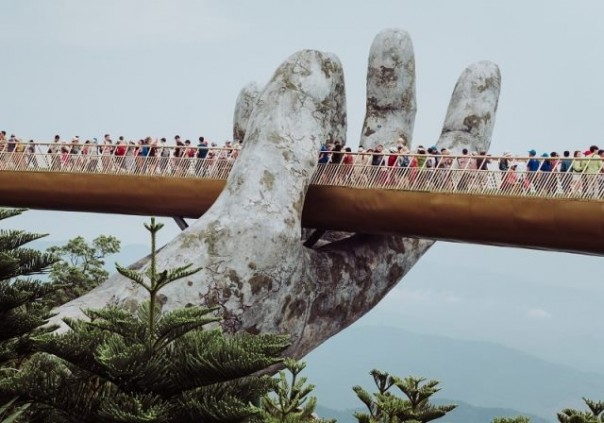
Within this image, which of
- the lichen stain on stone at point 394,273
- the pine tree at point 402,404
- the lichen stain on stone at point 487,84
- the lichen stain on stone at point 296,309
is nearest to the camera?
the pine tree at point 402,404

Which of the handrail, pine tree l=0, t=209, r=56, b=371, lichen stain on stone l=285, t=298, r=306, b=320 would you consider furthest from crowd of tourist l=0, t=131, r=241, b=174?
pine tree l=0, t=209, r=56, b=371

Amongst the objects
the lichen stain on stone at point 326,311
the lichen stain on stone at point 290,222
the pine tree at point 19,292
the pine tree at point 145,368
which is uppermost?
the lichen stain on stone at point 290,222

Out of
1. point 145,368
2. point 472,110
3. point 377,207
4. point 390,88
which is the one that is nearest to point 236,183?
point 377,207

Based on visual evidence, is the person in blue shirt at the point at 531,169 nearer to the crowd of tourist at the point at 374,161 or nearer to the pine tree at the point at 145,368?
the crowd of tourist at the point at 374,161

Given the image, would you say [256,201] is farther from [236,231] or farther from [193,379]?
[193,379]

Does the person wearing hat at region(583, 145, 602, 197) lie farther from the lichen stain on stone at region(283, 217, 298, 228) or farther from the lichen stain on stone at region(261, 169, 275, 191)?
the lichen stain on stone at region(261, 169, 275, 191)

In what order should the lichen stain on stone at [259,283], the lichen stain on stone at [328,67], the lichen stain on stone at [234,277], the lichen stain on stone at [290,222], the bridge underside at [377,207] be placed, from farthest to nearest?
the lichen stain on stone at [328,67] < the lichen stain on stone at [290,222] < the lichen stain on stone at [259,283] < the lichen stain on stone at [234,277] < the bridge underside at [377,207]

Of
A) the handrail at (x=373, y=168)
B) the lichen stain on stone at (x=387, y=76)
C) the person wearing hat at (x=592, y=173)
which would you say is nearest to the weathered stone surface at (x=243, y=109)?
the lichen stain on stone at (x=387, y=76)

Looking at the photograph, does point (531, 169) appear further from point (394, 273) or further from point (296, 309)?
point (394, 273)
